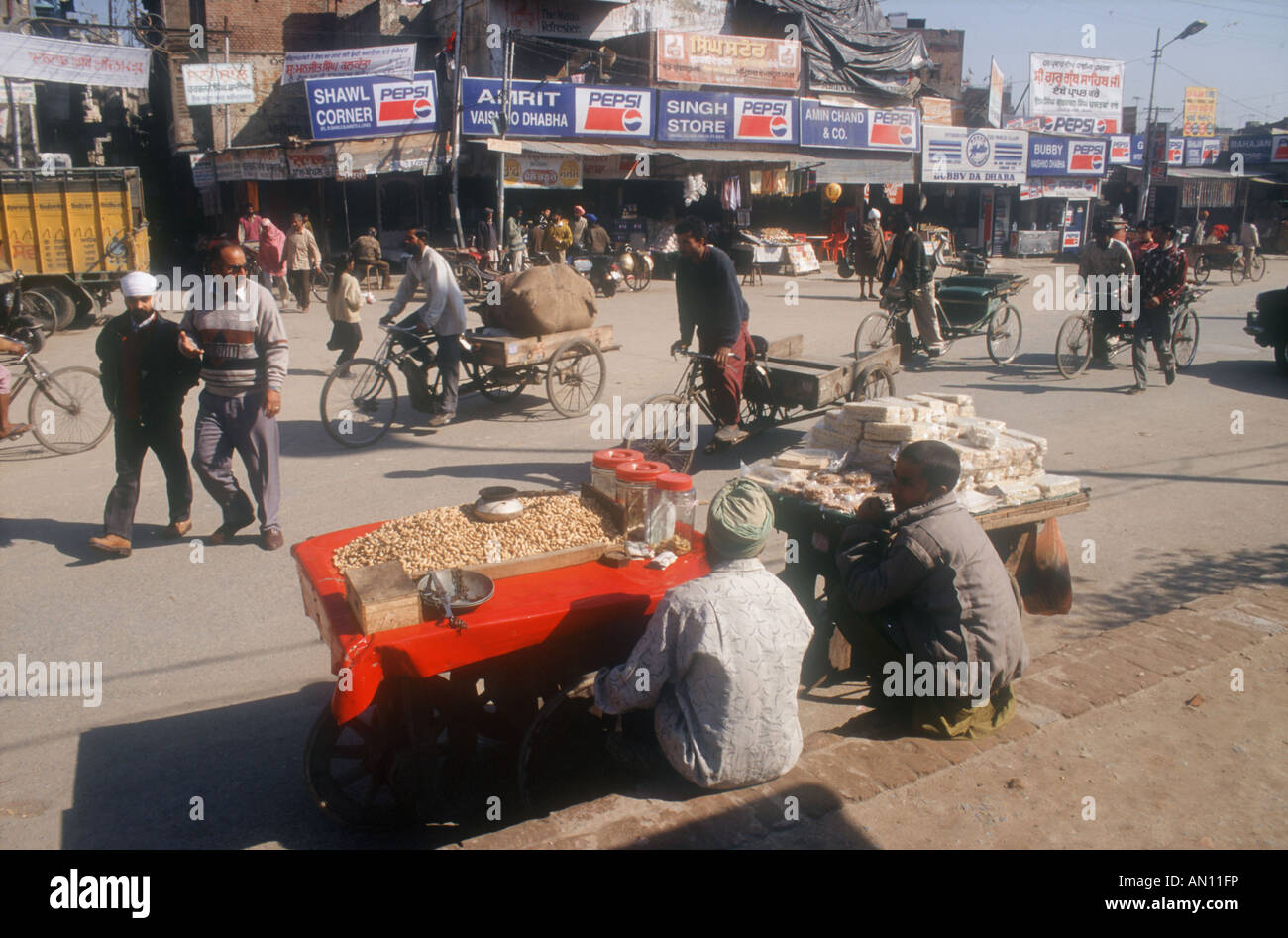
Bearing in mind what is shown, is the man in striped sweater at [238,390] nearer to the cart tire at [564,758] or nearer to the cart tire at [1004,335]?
the cart tire at [564,758]

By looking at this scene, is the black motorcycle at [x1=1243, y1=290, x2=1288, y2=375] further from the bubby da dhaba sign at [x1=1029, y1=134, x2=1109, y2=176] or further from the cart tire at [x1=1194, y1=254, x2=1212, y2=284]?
the bubby da dhaba sign at [x1=1029, y1=134, x2=1109, y2=176]

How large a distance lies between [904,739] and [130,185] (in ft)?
52.3

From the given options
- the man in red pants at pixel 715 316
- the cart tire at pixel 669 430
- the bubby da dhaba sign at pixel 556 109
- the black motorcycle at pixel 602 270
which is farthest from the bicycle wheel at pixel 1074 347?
the bubby da dhaba sign at pixel 556 109

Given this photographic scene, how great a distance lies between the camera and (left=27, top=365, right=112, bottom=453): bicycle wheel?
8.41 metres

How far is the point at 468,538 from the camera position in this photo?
150 inches

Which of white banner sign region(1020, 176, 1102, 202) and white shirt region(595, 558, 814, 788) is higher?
white banner sign region(1020, 176, 1102, 202)

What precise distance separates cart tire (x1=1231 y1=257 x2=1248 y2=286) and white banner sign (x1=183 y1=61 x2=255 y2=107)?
26.2 meters

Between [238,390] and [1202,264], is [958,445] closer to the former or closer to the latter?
[238,390]

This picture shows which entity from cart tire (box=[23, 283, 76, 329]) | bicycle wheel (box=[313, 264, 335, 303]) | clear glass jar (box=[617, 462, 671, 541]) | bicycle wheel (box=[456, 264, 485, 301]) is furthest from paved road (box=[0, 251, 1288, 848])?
bicycle wheel (box=[313, 264, 335, 303])

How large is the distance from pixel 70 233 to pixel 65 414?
805cm

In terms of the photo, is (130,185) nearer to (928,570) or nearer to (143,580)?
(143,580)

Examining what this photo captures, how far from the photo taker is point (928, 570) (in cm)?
366
